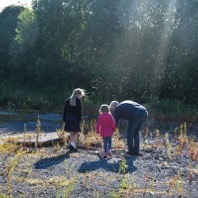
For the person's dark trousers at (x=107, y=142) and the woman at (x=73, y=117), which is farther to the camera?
the woman at (x=73, y=117)

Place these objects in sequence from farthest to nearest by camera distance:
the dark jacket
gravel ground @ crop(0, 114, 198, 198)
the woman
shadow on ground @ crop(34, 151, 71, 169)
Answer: the woman
the dark jacket
shadow on ground @ crop(34, 151, 71, 169)
gravel ground @ crop(0, 114, 198, 198)

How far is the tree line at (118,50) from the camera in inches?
897

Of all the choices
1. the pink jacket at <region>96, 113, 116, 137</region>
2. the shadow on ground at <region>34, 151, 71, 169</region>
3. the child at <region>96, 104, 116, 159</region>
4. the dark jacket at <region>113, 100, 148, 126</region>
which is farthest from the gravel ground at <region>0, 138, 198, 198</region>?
the dark jacket at <region>113, 100, 148, 126</region>

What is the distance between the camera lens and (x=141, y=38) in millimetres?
23406

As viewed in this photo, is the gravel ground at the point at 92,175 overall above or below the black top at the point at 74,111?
below

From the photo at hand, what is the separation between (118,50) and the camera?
23.8 metres

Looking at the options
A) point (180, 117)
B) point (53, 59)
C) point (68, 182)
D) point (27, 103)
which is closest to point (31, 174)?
point (68, 182)

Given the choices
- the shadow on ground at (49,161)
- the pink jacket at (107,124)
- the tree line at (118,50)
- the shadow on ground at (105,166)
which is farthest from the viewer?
the tree line at (118,50)

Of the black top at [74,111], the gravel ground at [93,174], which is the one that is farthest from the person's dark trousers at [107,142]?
the black top at [74,111]

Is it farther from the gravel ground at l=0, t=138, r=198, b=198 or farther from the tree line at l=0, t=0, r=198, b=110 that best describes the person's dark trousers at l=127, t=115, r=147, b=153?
the tree line at l=0, t=0, r=198, b=110

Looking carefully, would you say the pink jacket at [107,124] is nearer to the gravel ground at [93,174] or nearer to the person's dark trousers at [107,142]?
the person's dark trousers at [107,142]

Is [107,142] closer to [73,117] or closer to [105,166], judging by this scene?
[73,117]

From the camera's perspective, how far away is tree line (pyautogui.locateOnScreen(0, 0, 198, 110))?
22.8 meters

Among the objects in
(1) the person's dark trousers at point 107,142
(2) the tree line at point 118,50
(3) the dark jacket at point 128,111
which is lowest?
(1) the person's dark trousers at point 107,142
